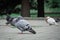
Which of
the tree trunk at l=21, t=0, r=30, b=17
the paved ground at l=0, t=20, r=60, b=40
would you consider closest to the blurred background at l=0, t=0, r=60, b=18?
the tree trunk at l=21, t=0, r=30, b=17

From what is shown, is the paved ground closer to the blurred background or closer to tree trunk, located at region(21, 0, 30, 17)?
tree trunk, located at region(21, 0, 30, 17)

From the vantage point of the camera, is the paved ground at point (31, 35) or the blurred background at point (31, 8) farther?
the blurred background at point (31, 8)

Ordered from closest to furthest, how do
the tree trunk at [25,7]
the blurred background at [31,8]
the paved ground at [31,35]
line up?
the paved ground at [31,35] < the tree trunk at [25,7] < the blurred background at [31,8]

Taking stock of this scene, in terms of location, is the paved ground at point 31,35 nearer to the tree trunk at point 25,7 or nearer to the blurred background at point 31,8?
the tree trunk at point 25,7

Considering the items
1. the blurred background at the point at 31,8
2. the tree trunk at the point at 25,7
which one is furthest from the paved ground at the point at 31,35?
the blurred background at the point at 31,8

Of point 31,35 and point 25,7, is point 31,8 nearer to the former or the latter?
point 25,7

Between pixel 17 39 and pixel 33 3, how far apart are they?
16.1m

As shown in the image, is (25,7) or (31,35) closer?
(31,35)

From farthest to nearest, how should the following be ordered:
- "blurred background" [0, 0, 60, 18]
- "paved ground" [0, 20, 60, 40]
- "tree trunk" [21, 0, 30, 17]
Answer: "blurred background" [0, 0, 60, 18], "tree trunk" [21, 0, 30, 17], "paved ground" [0, 20, 60, 40]

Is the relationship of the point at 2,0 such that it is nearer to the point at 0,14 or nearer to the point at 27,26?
the point at 0,14

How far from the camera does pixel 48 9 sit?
25156mm

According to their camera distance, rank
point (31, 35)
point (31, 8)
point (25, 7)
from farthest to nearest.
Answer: point (31, 8) < point (25, 7) < point (31, 35)

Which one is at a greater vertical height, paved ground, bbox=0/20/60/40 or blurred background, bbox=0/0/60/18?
paved ground, bbox=0/20/60/40

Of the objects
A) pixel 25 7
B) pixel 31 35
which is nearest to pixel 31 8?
pixel 25 7
